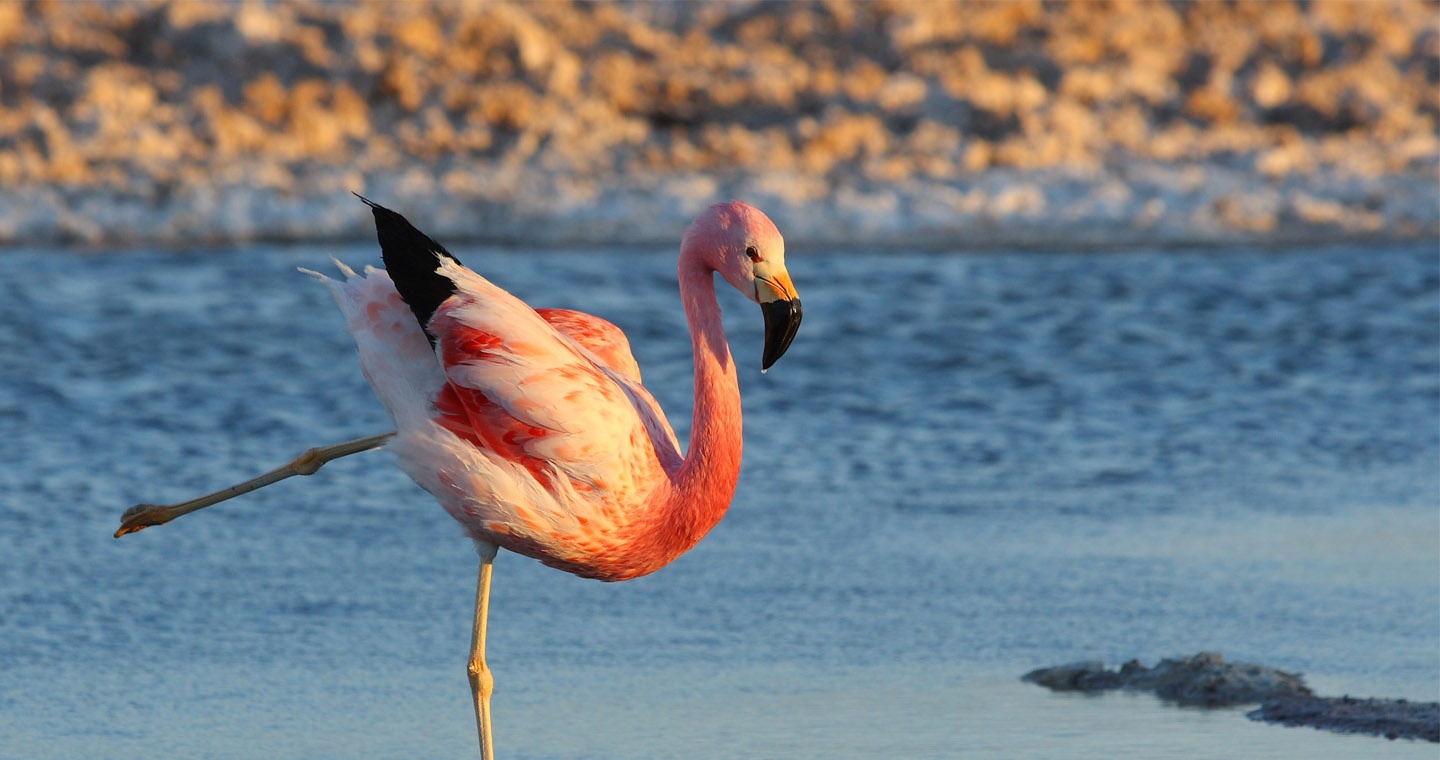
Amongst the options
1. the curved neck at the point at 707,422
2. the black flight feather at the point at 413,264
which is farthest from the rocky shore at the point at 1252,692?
the black flight feather at the point at 413,264

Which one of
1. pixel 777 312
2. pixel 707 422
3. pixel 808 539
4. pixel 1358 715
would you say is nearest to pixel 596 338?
pixel 707 422

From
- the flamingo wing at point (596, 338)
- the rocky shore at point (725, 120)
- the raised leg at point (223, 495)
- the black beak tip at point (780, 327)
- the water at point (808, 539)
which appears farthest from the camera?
the rocky shore at point (725, 120)

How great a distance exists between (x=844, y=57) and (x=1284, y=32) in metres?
3.08

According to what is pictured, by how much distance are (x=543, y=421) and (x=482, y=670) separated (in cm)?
57

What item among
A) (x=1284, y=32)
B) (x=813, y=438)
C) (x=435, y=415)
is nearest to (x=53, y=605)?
(x=435, y=415)

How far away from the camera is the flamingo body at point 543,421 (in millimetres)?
4383

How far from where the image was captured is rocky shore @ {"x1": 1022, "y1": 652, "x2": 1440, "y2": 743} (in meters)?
4.47

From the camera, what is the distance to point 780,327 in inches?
167

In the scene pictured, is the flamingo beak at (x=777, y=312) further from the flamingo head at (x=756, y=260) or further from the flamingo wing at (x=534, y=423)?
the flamingo wing at (x=534, y=423)

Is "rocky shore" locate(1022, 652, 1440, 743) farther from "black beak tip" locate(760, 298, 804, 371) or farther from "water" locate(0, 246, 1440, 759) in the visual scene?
"black beak tip" locate(760, 298, 804, 371)

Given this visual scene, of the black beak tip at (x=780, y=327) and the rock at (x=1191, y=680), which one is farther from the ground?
the black beak tip at (x=780, y=327)

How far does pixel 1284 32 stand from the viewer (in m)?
13.6

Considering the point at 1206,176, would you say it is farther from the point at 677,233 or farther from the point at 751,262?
the point at 751,262

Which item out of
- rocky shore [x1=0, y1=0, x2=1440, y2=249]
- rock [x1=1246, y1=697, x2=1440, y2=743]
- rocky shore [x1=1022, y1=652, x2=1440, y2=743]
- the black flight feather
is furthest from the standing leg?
rocky shore [x1=0, y1=0, x2=1440, y2=249]
